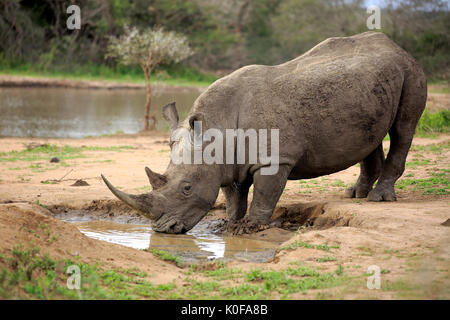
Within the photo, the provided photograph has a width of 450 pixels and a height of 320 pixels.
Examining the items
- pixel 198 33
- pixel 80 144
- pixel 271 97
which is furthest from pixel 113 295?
pixel 198 33

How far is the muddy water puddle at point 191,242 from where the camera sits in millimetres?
6398

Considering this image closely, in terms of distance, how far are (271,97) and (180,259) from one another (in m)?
2.33

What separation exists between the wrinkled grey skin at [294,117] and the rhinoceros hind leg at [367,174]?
2.04ft

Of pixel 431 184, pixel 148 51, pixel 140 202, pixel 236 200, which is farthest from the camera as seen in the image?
pixel 148 51

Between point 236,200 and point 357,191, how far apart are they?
2039 mm

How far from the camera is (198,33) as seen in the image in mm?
39062

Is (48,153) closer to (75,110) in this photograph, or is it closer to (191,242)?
(191,242)

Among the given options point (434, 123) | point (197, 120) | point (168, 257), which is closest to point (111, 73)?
point (434, 123)

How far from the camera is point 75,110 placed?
907 inches

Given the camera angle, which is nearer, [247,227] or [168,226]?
[168,226]

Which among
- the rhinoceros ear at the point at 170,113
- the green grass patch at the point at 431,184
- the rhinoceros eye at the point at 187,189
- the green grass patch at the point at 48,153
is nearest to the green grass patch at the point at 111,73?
the green grass patch at the point at 48,153

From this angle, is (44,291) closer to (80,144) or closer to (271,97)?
(271,97)

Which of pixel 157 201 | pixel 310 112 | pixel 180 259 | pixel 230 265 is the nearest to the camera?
pixel 230 265

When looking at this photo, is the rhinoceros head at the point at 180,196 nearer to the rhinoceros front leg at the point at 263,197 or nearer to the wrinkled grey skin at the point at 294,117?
the wrinkled grey skin at the point at 294,117
